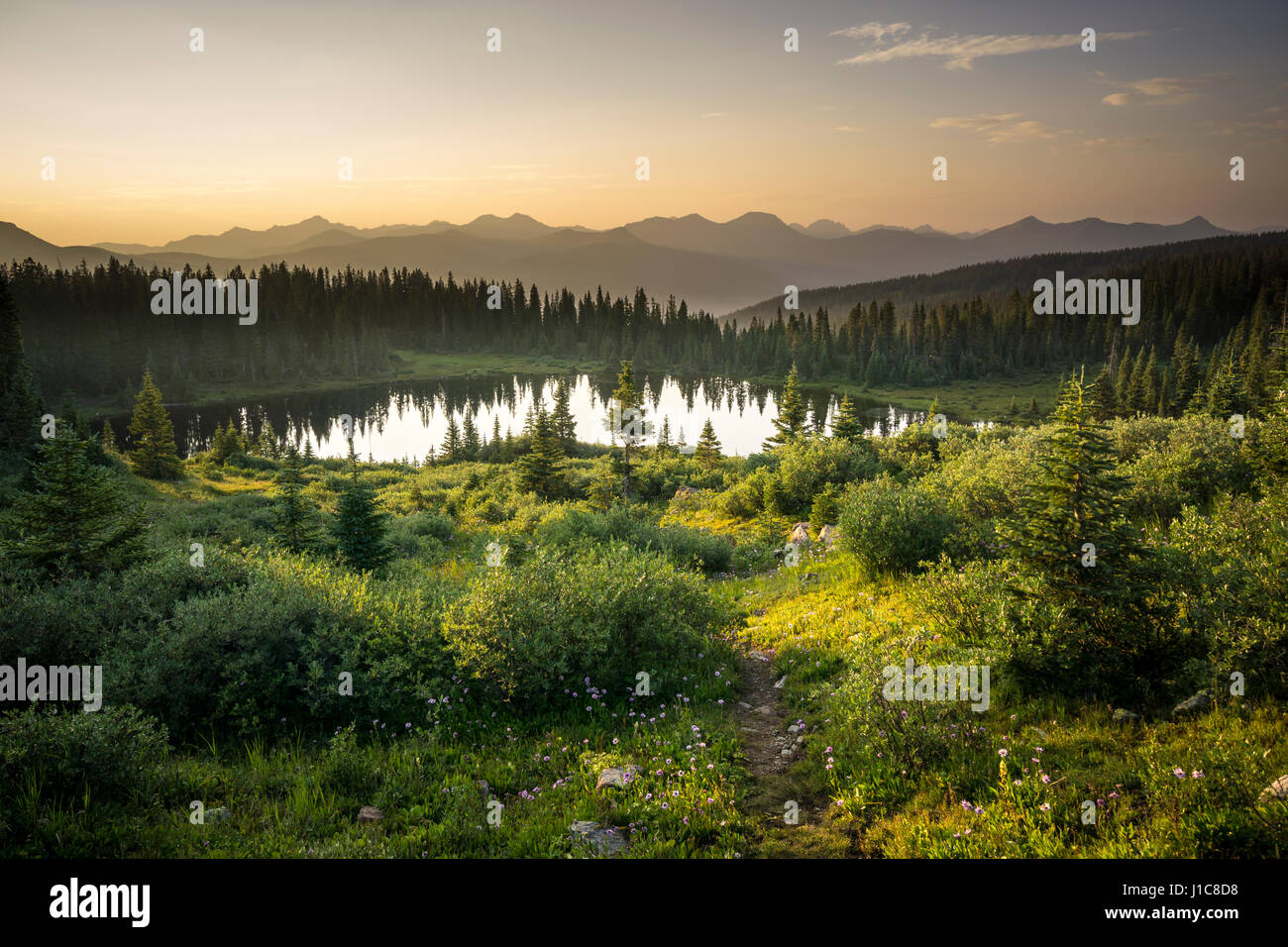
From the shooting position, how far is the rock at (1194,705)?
684 centimetres

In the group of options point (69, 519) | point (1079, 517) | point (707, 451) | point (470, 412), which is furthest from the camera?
point (470, 412)

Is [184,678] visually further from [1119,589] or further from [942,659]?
[1119,589]

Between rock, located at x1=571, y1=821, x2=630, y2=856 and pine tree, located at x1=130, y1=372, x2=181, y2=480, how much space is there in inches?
2345


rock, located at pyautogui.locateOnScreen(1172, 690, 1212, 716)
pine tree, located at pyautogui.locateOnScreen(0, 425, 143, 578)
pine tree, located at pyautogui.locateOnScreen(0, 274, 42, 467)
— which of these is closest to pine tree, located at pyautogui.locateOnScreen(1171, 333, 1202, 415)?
rock, located at pyautogui.locateOnScreen(1172, 690, 1212, 716)

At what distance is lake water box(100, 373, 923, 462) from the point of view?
8650 cm

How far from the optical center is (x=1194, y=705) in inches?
270

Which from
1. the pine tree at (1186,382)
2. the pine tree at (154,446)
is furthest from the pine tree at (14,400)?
the pine tree at (1186,382)

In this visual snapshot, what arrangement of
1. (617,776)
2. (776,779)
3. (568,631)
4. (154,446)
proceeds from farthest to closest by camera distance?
(154,446)
(568,631)
(776,779)
(617,776)

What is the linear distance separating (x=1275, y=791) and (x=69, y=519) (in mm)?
19010

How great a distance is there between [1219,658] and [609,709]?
7848mm

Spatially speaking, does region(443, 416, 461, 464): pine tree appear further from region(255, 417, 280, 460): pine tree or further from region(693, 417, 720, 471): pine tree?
region(693, 417, 720, 471): pine tree
